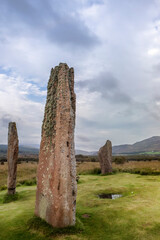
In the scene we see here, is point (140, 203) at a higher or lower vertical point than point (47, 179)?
lower

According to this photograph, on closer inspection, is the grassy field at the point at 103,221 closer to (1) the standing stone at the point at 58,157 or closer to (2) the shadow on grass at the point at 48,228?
(2) the shadow on grass at the point at 48,228

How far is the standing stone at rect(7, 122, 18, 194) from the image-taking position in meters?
11.2

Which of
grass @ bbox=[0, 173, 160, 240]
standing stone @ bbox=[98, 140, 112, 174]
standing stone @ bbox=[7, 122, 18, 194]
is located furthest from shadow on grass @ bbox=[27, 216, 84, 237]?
standing stone @ bbox=[98, 140, 112, 174]

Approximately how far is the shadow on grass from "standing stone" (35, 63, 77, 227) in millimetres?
121

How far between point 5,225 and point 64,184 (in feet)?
8.46

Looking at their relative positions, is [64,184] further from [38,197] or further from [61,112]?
[61,112]

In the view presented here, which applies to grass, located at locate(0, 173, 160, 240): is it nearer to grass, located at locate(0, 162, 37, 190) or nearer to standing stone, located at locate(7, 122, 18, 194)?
standing stone, located at locate(7, 122, 18, 194)

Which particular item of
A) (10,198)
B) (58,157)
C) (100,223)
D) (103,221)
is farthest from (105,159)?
(58,157)

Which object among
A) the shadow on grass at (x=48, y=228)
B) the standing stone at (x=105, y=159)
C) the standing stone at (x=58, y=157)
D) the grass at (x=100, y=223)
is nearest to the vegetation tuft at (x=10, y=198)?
the grass at (x=100, y=223)

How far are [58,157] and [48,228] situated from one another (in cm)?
205

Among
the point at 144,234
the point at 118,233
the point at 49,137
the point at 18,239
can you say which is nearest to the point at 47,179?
the point at 49,137

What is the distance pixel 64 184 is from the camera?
577cm

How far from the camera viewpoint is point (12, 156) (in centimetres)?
1142

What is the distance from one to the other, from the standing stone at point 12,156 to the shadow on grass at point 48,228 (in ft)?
17.6
